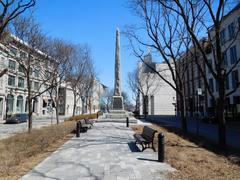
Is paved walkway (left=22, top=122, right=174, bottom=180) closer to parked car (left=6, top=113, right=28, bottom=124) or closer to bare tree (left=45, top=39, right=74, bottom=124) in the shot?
bare tree (left=45, top=39, right=74, bottom=124)

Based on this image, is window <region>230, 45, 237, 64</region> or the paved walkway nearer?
the paved walkway

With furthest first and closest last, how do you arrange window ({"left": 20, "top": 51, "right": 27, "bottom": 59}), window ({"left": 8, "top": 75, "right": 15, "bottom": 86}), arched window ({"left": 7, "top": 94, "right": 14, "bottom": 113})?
window ({"left": 8, "top": 75, "right": 15, "bottom": 86}) < arched window ({"left": 7, "top": 94, "right": 14, "bottom": 113}) < window ({"left": 20, "top": 51, "right": 27, "bottom": 59})

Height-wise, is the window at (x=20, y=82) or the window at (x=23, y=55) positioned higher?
the window at (x=20, y=82)

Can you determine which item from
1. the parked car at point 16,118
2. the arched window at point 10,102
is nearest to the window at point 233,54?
the parked car at point 16,118

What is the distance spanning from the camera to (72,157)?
8859mm

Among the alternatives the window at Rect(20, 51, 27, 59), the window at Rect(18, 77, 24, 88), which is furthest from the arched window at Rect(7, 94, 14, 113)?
the window at Rect(20, 51, 27, 59)

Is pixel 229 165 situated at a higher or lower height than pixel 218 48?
lower

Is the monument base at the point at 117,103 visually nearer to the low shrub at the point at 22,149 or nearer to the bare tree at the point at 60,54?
the bare tree at the point at 60,54

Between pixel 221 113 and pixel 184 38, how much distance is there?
7.06 metres

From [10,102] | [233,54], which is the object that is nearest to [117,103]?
[233,54]

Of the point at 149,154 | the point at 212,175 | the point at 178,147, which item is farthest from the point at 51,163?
the point at 178,147

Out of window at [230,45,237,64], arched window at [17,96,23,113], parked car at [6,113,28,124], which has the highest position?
window at [230,45,237,64]

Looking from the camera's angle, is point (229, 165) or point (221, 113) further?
point (221, 113)

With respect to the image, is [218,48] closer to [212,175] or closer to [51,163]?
[212,175]
